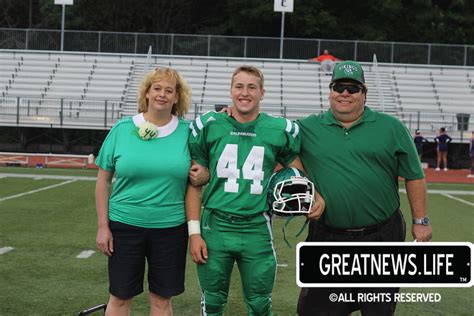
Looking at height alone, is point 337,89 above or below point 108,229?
above

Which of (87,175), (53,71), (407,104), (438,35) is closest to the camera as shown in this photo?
(87,175)

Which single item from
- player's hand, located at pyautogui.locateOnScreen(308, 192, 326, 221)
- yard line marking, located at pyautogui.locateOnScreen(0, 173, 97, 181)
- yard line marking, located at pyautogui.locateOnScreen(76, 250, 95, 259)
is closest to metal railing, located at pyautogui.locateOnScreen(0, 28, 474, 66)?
Answer: yard line marking, located at pyautogui.locateOnScreen(0, 173, 97, 181)

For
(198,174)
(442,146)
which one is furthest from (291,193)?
(442,146)

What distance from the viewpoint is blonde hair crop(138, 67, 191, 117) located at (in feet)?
14.7

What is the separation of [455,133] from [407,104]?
2.72m

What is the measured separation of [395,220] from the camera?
14.2 feet

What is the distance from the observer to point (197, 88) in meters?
29.0

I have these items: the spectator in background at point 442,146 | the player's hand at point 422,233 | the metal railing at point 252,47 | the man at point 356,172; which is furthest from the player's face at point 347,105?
the metal railing at point 252,47

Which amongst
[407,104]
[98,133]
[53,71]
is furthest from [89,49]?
[407,104]

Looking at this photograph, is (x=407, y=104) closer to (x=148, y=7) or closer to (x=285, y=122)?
(x=148, y=7)

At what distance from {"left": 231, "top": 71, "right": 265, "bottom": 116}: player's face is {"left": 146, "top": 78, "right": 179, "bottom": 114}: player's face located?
37 cm

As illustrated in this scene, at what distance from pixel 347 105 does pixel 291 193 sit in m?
0.56

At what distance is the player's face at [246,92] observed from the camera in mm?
4309

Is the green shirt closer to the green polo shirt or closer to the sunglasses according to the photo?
the green polo shirt
